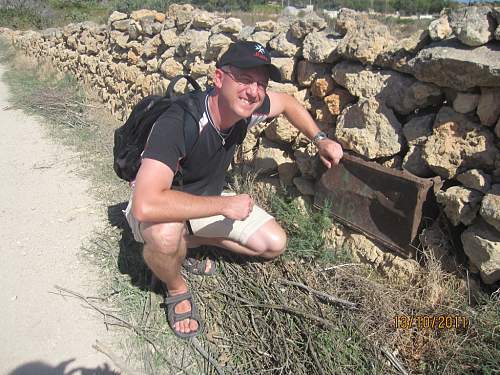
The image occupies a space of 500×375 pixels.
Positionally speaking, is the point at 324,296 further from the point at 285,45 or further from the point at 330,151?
Result: the point at 285,45

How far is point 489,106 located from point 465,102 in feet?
0.43

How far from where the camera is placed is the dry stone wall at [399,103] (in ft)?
6.81

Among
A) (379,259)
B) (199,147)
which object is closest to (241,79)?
(199,147)

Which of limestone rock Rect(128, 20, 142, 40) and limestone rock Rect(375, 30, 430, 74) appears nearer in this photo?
limestone rock Rect(375, 30, 430, 74)

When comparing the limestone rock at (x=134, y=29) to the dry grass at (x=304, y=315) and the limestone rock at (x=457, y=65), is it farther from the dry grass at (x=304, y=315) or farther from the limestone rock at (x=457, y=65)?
the limestone rock at (x=457, y=65)

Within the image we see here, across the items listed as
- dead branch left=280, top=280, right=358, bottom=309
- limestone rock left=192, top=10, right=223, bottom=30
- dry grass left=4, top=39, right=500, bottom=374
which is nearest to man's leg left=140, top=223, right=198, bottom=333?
dry grass left=4, top=39, right=500, bottom=374

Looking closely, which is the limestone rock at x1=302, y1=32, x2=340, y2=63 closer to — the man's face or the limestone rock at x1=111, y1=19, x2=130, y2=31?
the man's face

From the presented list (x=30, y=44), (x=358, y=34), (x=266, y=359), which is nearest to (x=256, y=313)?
(x=266, y=359)

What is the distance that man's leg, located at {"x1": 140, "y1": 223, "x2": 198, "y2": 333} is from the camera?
2.31 m

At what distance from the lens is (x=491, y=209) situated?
1973 mm

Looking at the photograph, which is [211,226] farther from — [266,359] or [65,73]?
[65,73]

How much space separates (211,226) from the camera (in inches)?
106

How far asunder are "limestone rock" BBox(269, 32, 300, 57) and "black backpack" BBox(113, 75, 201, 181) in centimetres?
104

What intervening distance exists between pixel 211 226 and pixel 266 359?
0.92 metres
